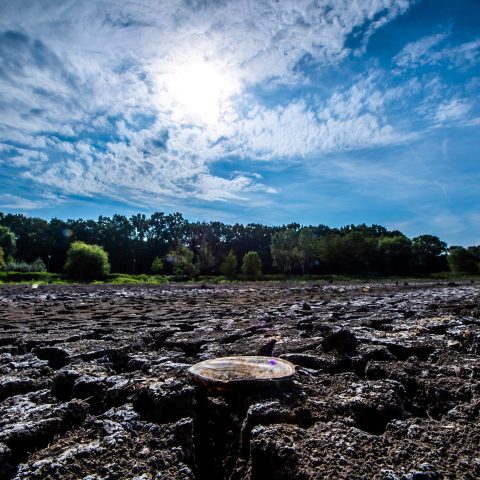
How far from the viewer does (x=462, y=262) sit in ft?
206

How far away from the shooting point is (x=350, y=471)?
5.39 ft

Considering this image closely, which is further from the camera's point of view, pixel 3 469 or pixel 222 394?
pixel 222 394

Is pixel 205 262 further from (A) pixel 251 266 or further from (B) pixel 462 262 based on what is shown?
(B) pixel 462 262

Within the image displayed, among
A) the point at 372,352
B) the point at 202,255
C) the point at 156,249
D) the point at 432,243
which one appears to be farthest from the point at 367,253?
the point at 372,352

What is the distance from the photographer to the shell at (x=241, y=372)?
2461mm

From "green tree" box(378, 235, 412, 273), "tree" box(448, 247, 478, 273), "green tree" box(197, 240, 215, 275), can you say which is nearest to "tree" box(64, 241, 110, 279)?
"green tree" box(197, 240, 215, 275)

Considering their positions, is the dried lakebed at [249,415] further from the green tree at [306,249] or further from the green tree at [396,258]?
the green tree at [396,258]

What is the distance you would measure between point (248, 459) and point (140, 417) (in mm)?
794

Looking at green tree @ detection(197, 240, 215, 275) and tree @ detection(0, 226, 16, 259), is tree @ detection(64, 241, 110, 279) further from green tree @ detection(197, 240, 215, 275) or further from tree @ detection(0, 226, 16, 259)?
tree @ detection(0, 226, 16, 259)

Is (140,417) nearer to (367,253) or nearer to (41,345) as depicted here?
(41,345)

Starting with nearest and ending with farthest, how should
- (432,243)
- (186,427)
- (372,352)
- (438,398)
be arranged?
(186,427), (438,398), (372,352), (432,243)

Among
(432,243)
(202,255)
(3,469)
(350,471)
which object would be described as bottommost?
(3,469)

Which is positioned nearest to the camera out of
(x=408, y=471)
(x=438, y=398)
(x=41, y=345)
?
(x=408, y=471)

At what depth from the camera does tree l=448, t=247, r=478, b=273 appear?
61.8m
